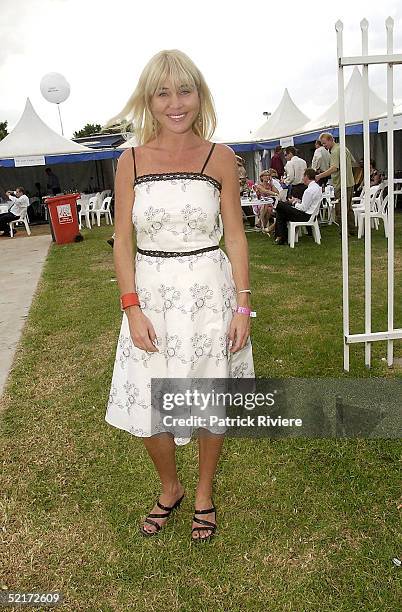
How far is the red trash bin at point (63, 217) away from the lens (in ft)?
37.0

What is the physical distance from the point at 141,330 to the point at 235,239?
486mm

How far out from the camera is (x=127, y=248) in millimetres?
1962

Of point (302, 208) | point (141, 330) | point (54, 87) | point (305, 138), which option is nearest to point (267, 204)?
point (302, 208)

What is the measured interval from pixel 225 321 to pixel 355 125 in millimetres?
11602

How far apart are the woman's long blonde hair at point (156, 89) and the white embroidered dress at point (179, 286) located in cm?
21

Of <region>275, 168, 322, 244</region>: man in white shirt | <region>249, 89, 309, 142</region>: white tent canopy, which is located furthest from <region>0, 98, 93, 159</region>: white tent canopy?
<region>275, 168, 322, 244</region>: man in white shirt

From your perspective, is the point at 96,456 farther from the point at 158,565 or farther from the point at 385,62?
the point at 385,62

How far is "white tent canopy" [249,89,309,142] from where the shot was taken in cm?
1705

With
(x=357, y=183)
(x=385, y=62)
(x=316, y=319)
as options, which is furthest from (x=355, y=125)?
(x=385, y=62)

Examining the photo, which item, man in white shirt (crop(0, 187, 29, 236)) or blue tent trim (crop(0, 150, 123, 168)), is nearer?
man in white shirt (crop(0, 187, 29, 236))

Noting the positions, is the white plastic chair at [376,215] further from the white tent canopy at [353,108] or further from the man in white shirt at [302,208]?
the white tent canopy at [353,108]

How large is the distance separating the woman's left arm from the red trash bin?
981 centimetres

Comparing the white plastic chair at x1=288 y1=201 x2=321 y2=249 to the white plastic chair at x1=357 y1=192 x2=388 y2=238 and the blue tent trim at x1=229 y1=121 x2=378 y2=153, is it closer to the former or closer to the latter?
the white plastic chair at x1=357 y1=192 x2=388 y2=238

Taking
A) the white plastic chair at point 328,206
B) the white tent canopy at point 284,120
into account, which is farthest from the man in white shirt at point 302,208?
the white tent canopy at point 284,120
